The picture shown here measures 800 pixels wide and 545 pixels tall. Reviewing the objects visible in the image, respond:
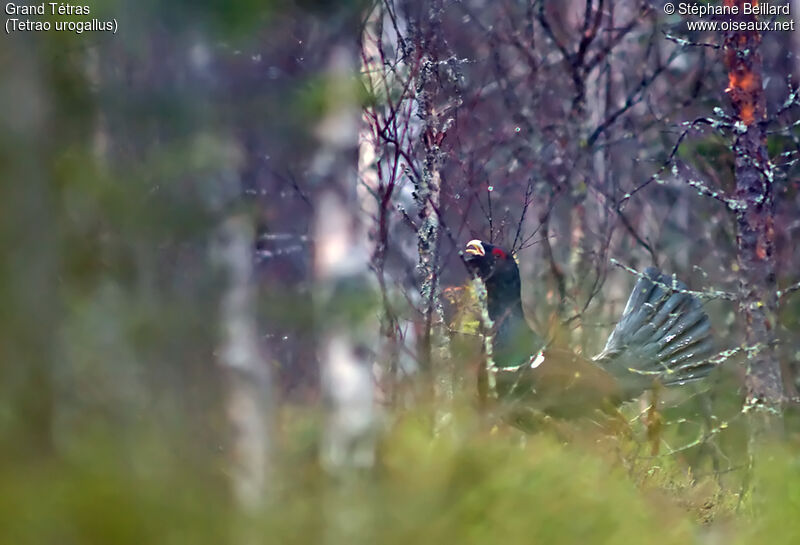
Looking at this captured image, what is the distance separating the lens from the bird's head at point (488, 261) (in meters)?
6.55

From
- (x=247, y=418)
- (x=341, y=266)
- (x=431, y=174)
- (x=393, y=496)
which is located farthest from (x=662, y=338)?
(x=393, y=496)

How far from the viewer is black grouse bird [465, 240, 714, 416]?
625 centimetres

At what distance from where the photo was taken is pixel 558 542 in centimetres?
342

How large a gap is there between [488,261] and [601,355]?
1.93 m

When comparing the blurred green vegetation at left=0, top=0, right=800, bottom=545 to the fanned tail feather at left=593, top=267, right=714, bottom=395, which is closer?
the blurred green vegetation at left=0, top=0, right=800, bottom=545

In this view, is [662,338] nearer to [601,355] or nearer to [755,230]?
[601,355]

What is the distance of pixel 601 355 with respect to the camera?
7.88 meters

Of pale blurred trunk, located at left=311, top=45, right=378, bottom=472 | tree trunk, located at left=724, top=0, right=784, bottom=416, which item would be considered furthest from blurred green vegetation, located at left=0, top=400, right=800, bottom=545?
pale blurred trunk, located at left=311, top=45, right=378, bottom=472

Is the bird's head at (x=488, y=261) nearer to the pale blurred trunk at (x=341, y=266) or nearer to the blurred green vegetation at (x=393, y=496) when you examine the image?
the pale blurred trunk at (x=341, y=266)

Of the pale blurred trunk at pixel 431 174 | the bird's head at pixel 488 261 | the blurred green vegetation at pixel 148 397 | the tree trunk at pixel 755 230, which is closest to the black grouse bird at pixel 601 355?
the bird's head at pixel 488 261

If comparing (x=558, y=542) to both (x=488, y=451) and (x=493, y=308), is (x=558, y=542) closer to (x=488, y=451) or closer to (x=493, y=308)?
(x=488, y=451)

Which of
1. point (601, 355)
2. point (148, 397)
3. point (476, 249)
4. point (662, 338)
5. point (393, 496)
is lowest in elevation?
point (393, 496)

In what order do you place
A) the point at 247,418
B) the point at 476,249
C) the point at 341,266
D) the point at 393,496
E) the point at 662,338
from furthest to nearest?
the point at 662,338 < the point at 476,249 < the point at 341,266 < the point at 247,418 < the point at 393,496

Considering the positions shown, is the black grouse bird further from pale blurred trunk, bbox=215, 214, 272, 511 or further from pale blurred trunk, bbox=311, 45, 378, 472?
pale blurred trunk, bbox=215, 214, 272, 511
